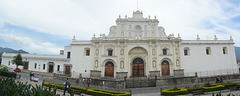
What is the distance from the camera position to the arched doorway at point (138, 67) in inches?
1029

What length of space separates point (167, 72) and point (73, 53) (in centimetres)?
1988

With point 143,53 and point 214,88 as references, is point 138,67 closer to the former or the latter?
point 143,53

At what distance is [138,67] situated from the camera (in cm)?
2641

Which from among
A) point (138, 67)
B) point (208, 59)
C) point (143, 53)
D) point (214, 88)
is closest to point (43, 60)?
point (138, 67)

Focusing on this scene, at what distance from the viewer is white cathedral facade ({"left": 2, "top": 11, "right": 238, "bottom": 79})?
25.4 meters

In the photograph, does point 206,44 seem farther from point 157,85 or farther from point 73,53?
point 73,53

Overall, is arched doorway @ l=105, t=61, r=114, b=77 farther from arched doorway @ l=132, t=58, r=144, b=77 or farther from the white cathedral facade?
arched doorway @ l=132, t=58, r=144, b=77

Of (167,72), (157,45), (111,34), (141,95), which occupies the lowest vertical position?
(141,95)

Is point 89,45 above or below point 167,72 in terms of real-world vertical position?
above

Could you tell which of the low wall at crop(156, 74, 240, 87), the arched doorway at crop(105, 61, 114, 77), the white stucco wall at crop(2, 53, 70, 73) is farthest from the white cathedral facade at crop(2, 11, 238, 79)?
the white stucco wall at crop(2, 53, 70, 73)

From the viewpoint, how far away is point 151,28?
1095 inches

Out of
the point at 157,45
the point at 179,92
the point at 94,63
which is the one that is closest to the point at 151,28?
the point at 157,45

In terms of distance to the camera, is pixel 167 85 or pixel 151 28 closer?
pixel 167 85

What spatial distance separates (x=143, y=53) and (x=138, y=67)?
3077 mm
